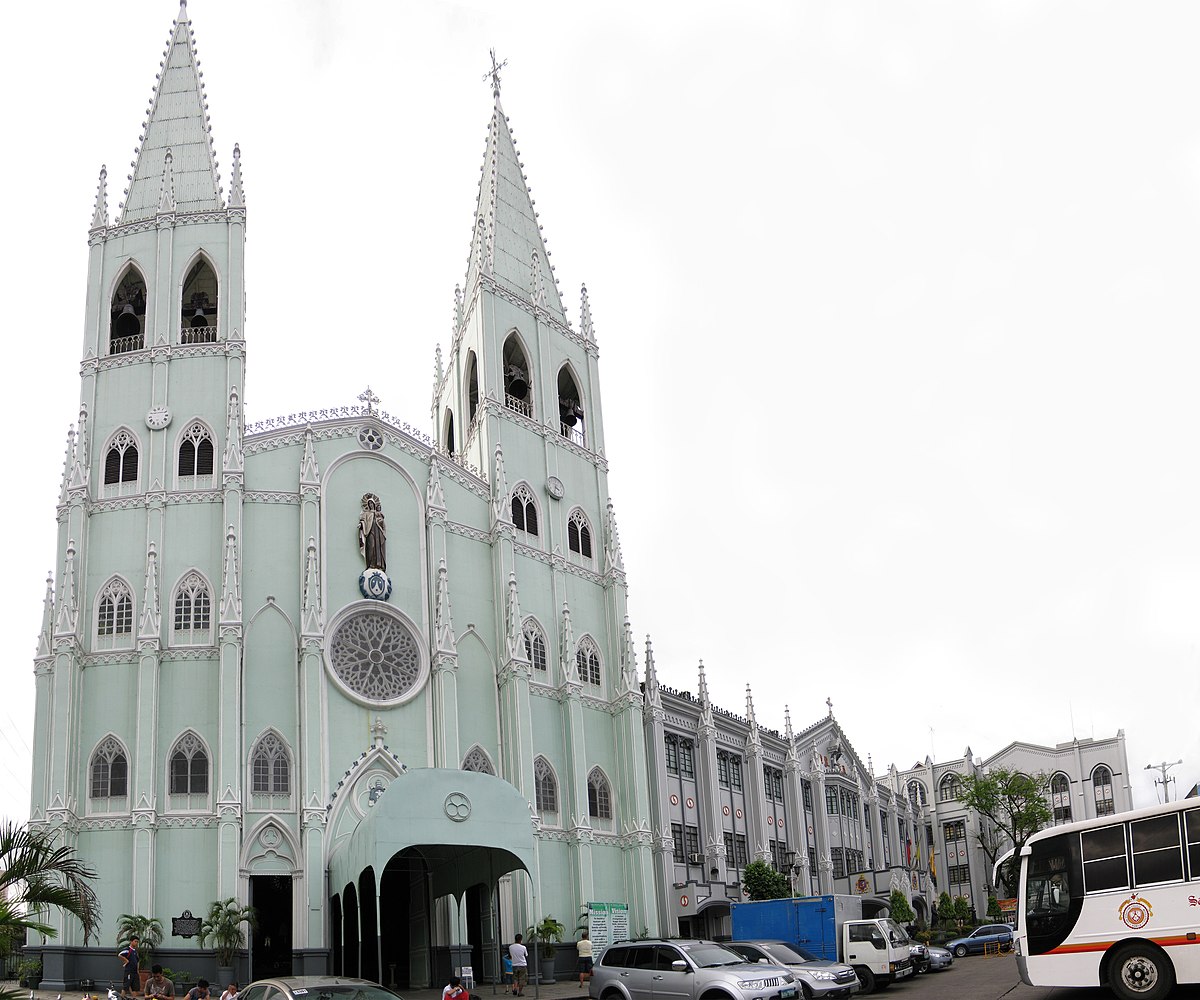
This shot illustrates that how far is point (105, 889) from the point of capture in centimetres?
3631

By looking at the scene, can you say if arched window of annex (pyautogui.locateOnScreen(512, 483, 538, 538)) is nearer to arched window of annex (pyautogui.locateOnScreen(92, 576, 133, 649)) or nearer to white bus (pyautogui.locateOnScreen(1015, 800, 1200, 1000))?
arched window of annex (pyautogui.locateOnScreen(92, 576, 133, 649))

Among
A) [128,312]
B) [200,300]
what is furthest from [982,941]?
[128,312]

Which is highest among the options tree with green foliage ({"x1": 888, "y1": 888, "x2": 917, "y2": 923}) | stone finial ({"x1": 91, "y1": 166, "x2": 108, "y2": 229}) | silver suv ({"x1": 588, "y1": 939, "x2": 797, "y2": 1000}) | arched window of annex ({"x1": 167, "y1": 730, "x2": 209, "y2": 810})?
stone finial ({"x1": 91, "y1": 166, "x2": 108, "y2": 229})

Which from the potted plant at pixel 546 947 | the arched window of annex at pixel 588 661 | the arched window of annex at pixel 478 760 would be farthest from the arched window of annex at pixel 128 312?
the potted plant at pixel 546 947

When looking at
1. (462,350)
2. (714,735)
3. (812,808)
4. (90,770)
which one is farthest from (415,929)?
(812,808)

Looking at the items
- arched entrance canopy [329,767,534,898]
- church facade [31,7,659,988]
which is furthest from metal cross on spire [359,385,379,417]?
arched entrance canopy [329,767,534,898]

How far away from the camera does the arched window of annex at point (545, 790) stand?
144ft

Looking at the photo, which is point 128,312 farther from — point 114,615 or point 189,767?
point 189,767

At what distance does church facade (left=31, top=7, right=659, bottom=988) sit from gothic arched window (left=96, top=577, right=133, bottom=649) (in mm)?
85

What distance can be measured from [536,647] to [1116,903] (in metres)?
27.7

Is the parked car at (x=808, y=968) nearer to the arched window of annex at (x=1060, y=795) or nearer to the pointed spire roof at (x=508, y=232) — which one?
the pointed spire roof at (x=508, y=232)

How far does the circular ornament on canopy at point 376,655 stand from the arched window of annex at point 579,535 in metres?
9.27

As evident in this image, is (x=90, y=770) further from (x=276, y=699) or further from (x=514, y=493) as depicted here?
(x=514, y=493)

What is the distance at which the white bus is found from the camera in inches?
771
